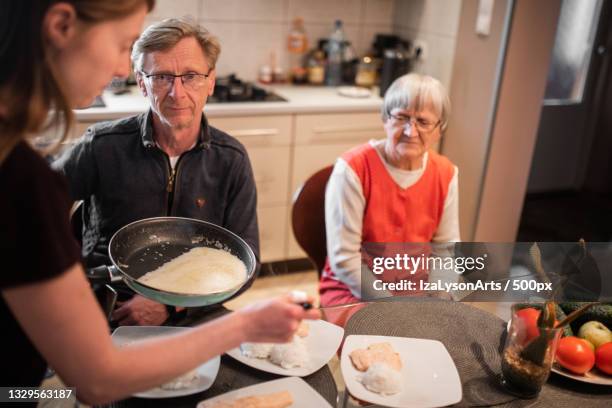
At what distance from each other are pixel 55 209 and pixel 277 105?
2.18m

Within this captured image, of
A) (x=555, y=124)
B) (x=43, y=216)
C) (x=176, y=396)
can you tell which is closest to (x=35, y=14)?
(x=43, y=216)

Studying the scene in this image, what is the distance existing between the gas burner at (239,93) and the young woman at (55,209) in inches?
82.0

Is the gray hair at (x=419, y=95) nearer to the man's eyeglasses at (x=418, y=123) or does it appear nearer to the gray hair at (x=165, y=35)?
the man's eyeglasses at (x=418, y=123)

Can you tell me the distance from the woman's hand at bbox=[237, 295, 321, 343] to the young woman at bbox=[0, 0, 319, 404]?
0.08 meters

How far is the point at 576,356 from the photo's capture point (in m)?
1.19

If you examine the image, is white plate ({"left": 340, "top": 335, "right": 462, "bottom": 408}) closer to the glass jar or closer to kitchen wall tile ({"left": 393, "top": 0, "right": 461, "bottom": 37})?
the glass jar

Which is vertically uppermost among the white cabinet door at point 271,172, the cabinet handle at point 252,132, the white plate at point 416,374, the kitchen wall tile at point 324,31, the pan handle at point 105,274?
the kitchen wall tile at point 324,31

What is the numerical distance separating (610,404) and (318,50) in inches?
106

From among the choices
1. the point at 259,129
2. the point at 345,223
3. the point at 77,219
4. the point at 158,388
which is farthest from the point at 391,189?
the point at 259,129

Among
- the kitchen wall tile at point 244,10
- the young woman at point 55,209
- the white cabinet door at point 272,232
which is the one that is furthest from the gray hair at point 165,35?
the kitchen wall tile at point 244,10

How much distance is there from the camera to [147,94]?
1.60m

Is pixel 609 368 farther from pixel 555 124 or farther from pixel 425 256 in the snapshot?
pixel 555 124

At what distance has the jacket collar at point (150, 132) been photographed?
1606 millimetres

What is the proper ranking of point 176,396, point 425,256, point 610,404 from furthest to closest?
point 425,256
point 610,404
point 176,396
